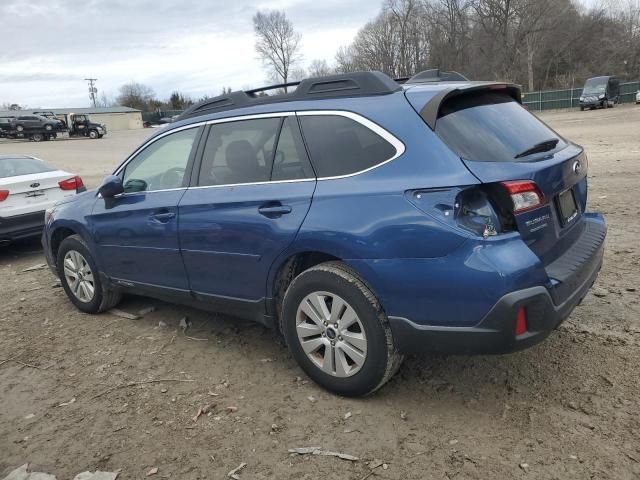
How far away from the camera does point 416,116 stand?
115 inches

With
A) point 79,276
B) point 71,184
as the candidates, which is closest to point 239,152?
point 79,276

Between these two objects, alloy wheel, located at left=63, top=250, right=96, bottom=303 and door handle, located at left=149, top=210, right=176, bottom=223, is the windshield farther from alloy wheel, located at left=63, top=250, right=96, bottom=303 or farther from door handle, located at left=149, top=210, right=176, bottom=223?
door handle, located at left=149, top=210, right=176, bottom=223

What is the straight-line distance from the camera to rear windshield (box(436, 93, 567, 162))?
112 inches

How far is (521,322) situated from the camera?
2.63 metres

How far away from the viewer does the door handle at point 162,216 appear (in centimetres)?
392

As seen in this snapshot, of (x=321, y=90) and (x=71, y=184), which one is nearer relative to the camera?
(x=321, y=90)

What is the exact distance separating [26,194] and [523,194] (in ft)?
23.1

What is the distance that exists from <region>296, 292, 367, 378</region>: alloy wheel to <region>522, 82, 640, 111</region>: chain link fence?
45.1 meters

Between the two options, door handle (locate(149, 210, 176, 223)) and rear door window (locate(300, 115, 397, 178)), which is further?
door handle (locate(149, 210, 176, 223))

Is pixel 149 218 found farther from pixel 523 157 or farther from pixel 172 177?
pixel 523 157

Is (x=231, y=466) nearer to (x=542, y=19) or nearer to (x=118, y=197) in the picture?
(x=118, y=197)

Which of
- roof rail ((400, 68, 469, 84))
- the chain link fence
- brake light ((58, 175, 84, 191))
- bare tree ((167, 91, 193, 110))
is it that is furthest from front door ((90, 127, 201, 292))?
bare tree ((167, 91, 193, 110))

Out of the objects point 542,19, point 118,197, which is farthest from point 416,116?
point 542,19

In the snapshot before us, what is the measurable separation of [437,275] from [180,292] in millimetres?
2151
